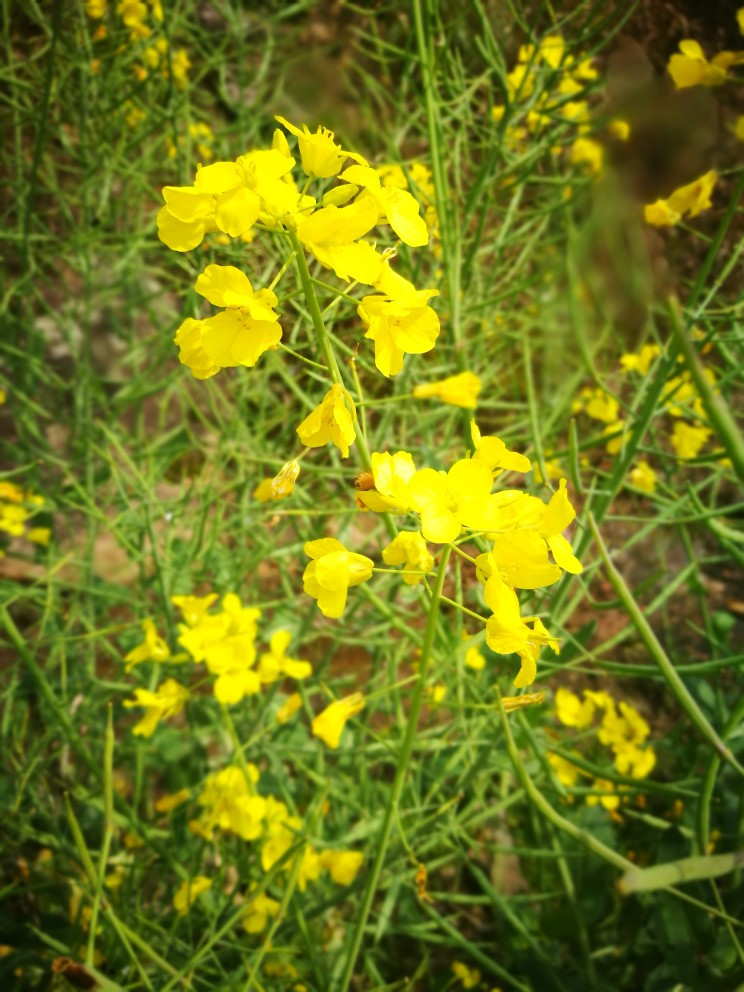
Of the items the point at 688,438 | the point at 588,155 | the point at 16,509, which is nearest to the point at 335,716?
the point at 16,509

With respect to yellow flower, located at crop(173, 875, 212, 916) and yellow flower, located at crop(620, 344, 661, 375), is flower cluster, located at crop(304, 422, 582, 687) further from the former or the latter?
yellow flower, located at crop(620, 344, 661, 375)

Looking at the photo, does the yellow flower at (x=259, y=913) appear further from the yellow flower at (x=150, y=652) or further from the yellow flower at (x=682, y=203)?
the yellow flower at (x=682, y=203)

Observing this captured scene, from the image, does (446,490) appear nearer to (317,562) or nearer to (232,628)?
(317,562)

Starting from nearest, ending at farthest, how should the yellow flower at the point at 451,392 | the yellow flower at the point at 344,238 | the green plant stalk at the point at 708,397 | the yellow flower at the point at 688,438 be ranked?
the green plant stalk at the point at 708,397 → the yellow flower at the point at 344,238 → the yellow flower at the point at 451,392 → the yellow flower at the point at 688,438

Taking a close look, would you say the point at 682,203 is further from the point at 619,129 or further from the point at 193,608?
the point at 193,608

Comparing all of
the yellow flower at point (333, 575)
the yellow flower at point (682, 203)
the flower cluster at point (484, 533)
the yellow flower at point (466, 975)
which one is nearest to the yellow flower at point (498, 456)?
the flower cluster at point (484, 533)

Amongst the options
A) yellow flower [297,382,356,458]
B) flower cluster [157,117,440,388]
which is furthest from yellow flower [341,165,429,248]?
yellow flower [297,382,356,458]
